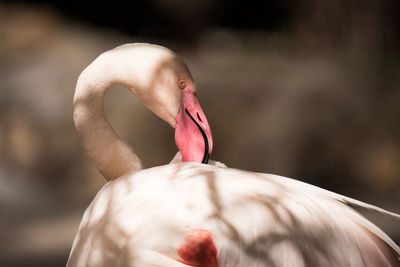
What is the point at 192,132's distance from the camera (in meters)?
1.90

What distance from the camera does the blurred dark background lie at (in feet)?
14.7

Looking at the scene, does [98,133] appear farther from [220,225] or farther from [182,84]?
[220,225]

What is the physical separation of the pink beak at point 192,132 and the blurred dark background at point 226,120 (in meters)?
2.08

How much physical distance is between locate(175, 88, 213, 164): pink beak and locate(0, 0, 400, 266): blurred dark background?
2081mm

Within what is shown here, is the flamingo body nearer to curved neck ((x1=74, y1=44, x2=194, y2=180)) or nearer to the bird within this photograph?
the bird

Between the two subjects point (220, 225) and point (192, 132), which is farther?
point (192, 132)

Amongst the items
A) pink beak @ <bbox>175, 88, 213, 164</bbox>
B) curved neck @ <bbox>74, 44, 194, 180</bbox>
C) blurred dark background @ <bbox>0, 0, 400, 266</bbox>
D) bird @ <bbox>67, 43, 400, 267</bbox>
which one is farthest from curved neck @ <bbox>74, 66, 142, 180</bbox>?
blurred dark background @ <bbox>0, 0, 400, 266</bbox>

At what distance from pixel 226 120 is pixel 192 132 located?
2.75m

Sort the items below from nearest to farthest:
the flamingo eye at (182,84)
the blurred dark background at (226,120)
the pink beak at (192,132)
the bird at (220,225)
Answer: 1. the bird at (220,225)
2. the pink beak at (192,132)
3. the flamingo eye at (182,84)
4. the blurred dark background at (226,120)

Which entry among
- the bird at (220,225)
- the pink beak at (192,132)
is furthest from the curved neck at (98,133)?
the bird at (220,225)

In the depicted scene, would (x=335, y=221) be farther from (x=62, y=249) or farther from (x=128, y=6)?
(x=128, y=6)

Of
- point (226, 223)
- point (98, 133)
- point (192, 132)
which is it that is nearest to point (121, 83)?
point (98, 133)

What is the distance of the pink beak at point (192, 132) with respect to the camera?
1.83 metres

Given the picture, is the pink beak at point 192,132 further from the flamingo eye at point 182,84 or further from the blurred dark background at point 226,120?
the blurred dark background at point 226,120
